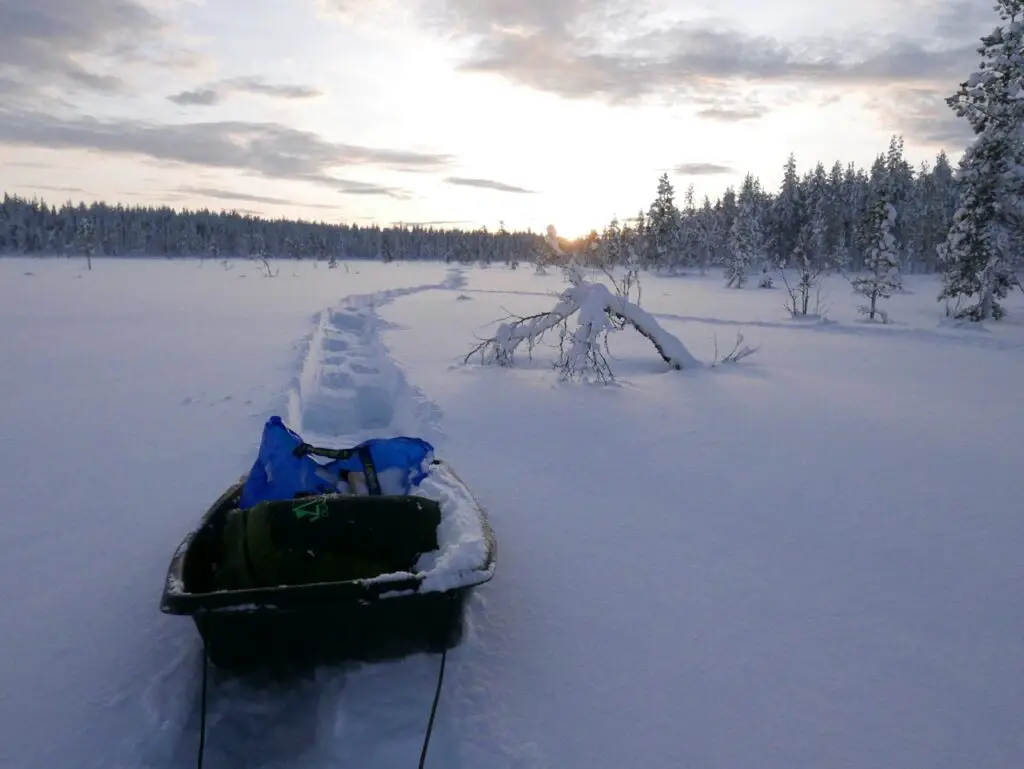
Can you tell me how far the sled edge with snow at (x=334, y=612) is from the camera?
237 centimetres

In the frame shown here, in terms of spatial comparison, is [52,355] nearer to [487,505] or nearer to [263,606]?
[487,505]

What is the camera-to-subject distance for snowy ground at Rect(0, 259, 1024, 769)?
→ 234 centimetres

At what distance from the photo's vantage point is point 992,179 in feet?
70.3

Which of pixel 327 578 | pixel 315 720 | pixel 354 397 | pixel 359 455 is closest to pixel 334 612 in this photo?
pixel 327 578

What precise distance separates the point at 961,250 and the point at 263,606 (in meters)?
27.2

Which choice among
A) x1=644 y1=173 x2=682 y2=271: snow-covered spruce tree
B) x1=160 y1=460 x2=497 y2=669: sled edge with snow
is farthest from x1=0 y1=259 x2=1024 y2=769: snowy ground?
x1=644 y1=173 x2=682 y2=271: snow-covered spruce tree

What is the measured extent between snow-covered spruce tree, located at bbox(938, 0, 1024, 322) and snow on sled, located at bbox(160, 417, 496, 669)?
24.8 metres

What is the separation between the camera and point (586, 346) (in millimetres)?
8602

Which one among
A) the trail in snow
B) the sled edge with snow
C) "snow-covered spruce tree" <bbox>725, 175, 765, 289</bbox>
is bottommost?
the trail in snow

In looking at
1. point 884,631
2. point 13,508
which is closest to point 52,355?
point 13,508

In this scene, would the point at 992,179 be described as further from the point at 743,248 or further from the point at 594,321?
the point at 743,248

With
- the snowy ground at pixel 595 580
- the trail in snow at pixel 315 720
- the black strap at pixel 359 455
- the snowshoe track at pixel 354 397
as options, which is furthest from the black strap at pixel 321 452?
the snowshoe track at pixel 354 397

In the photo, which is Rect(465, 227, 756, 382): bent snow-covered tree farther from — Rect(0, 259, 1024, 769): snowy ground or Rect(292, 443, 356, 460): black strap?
Rect(292, 443, 356, 460): black strap

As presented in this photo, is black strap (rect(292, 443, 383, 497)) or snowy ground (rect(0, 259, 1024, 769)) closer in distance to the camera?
snowy ground (rect(0, 259, 1024, 769))
